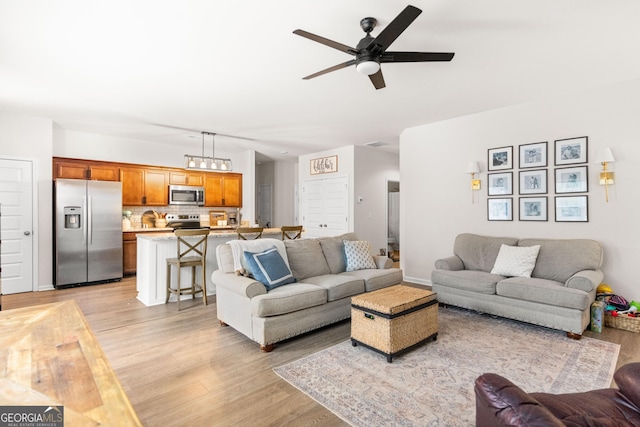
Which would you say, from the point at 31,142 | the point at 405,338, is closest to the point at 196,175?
the point at 31,142

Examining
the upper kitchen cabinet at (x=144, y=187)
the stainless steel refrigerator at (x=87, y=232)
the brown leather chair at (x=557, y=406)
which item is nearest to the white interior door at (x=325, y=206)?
the upper kitchen cabinet at (x=144, y=187)

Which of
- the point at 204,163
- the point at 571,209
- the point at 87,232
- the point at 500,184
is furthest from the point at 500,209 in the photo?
the point at 87,232

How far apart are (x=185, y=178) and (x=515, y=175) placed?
6.35 m

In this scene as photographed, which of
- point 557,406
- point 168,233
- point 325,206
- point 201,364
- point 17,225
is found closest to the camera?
point 557,406

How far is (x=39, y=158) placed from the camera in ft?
16.6

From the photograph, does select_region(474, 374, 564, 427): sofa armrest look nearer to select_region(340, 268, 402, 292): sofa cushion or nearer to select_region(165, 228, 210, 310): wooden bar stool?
select_region(340, 268, 402, 292): sofa cushion

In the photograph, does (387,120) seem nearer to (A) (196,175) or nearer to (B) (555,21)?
(B) (555,21)

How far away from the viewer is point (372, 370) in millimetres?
2553

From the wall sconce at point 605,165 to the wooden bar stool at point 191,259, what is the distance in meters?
4.81

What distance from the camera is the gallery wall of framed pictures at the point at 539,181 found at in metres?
3.93

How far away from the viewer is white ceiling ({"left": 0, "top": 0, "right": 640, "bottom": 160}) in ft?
7.69

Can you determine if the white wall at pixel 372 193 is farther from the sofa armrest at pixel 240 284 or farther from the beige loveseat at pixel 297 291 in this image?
the sofa armrest at pixel 240 284

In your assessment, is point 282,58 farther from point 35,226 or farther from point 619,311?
point 35,226

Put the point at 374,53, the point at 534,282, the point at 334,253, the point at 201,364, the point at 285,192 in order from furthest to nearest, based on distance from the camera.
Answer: the point at 285,192
the point at 334,253
the point at 534,282
the point at 201,364
the point at 374,53
